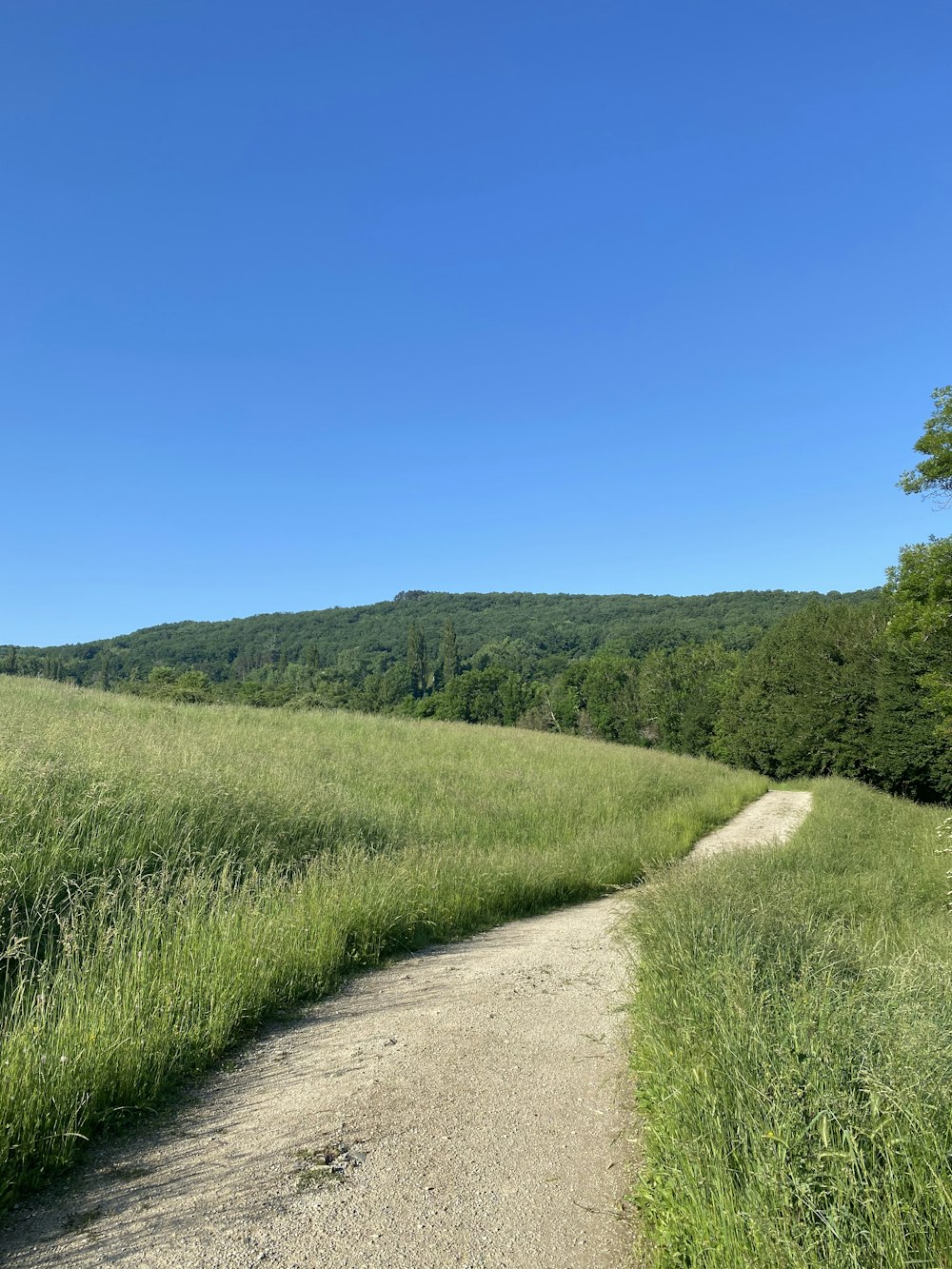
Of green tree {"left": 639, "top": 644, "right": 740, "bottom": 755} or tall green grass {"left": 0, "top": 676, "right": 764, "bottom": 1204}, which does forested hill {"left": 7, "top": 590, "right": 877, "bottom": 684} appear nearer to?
green tree {"left": 639, "top": 644, "right": 740, "bottom": 755}

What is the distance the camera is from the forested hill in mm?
96125

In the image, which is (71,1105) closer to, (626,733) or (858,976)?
(858,976)

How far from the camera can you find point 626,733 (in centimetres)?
7169

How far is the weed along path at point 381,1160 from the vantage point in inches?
112

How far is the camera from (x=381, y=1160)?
340 centimetres

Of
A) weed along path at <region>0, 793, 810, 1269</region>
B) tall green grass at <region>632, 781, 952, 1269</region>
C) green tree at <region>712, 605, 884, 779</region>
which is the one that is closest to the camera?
tall green grass at <region>632, 781, 952, 1269</region>

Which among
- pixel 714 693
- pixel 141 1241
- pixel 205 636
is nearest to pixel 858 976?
pixel 141 1241

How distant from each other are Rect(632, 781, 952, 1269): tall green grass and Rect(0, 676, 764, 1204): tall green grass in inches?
105

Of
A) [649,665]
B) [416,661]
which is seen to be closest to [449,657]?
[416,661]

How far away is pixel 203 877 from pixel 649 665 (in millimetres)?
69781

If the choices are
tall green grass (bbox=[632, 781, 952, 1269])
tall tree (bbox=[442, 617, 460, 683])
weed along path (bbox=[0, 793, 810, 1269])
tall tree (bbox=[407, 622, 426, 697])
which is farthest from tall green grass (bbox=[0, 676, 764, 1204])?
tall tree (bbox=[407, 622, 426, 697])

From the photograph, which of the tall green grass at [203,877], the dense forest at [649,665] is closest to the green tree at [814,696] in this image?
the dense forest at [649,665]

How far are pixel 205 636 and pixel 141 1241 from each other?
133859 mm

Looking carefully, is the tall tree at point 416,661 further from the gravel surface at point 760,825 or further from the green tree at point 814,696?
the gravel surface at point 760,825
